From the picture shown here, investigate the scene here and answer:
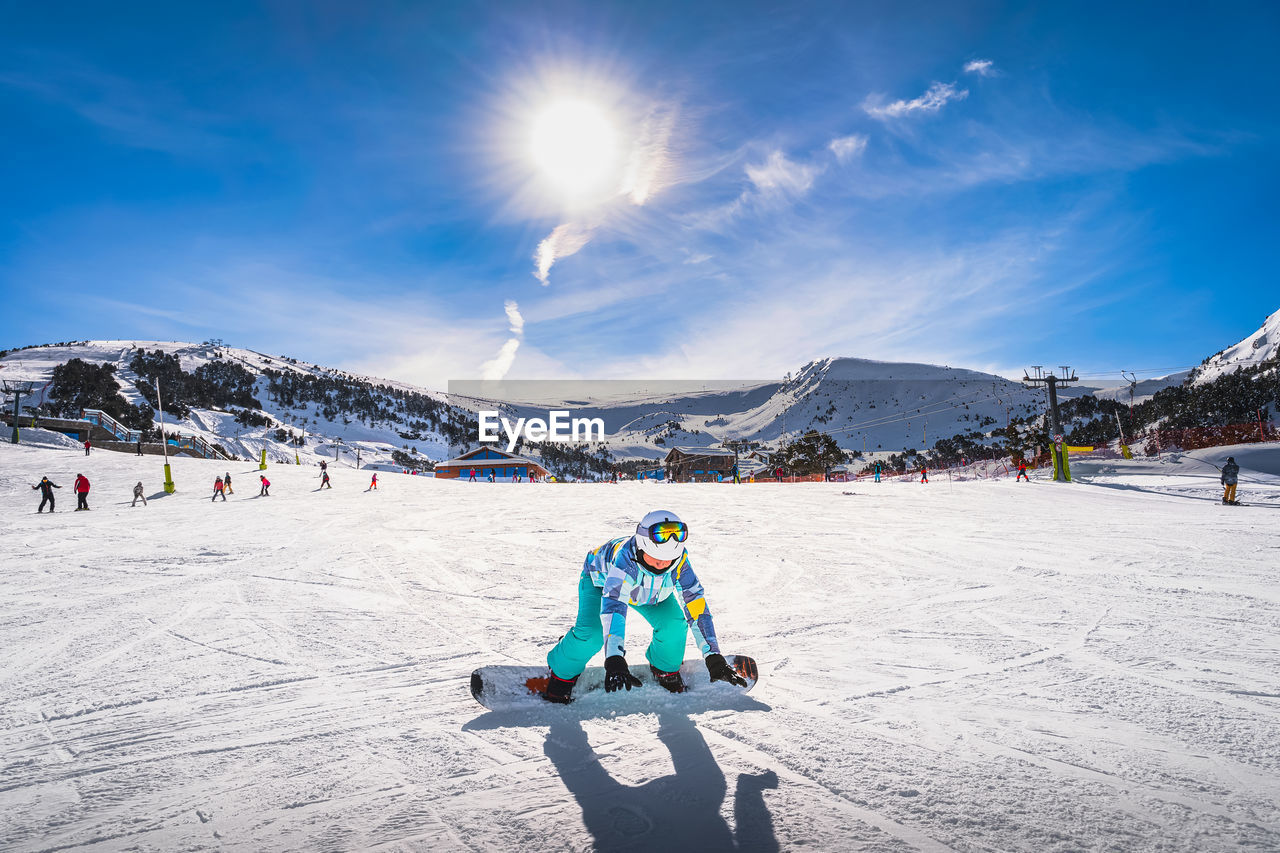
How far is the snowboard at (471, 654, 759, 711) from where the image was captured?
4.09 m

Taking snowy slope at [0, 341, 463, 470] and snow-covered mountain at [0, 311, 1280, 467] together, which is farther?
snow-covered mountain at [0, 311, 1280, 467]

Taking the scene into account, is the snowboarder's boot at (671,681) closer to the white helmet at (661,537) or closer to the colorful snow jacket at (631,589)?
the colorful snow jacket at (631,589)

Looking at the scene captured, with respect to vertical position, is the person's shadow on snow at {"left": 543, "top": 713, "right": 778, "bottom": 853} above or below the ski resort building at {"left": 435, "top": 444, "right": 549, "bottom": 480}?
below

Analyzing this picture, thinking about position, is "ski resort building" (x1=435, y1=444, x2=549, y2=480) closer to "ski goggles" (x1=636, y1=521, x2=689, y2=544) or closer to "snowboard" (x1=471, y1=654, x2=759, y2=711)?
"snowboard" (x1=471, y1=654, x2=759, y2=711)

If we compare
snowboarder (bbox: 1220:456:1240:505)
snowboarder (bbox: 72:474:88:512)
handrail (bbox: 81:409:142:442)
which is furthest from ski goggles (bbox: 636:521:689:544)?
handrail (bbox: 81:409:142:442)

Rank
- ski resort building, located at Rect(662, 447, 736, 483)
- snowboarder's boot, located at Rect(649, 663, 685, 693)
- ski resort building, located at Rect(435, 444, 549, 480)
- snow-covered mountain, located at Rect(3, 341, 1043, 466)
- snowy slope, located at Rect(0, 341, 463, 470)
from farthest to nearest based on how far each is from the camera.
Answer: snow-covered mountain, located at Rect(3, 341, 1043, 466), snowy slope, located at Rect(0, 341, 463, 470), ski resort building, located at Rect(662, 447, 736, 483), ski resort building, located at Rect(435, 444, 549, 480), snowboarder's boot, located at Rect(649, 663, 685, 693)

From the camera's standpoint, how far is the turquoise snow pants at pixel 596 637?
4.10 meters

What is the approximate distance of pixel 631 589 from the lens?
4.07 meters

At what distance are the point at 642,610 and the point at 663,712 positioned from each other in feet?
2.26

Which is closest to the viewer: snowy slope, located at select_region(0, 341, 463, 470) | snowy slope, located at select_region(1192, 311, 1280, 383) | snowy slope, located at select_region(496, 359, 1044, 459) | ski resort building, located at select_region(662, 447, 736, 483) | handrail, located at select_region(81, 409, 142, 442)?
handrail, located at select_region(81, 409, 142, 442)

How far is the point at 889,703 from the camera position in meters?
4.15

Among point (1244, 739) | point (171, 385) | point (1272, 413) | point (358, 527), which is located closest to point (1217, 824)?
point (1244, 739)

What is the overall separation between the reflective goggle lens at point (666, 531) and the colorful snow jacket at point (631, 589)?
22 centimetres

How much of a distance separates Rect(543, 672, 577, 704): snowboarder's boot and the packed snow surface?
125 millimetres
